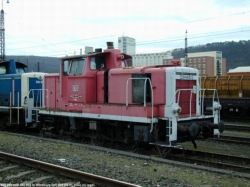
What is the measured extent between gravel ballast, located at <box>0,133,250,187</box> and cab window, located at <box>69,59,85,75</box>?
8.50ft

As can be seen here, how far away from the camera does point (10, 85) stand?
49.3 ft

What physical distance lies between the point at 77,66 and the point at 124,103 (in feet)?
7.78

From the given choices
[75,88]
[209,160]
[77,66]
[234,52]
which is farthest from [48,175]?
[234,52]

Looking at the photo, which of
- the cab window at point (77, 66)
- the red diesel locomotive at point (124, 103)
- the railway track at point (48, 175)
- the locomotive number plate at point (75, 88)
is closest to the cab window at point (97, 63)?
the red diesel locomotive at point (124, 103)

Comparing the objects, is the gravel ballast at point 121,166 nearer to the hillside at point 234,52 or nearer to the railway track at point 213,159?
the railway track at point 213,159

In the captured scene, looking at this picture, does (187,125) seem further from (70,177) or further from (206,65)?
(206,65)

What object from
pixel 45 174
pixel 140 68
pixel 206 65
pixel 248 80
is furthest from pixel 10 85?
pixel 206 65

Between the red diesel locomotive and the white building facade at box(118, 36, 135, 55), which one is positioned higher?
the white building facade at box(118, 36, 135, 55)

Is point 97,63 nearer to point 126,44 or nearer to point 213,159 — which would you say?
point 213,159

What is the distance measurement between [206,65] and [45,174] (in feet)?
182

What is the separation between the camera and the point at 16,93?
1473 cm

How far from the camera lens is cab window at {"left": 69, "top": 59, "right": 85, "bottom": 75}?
1052cm

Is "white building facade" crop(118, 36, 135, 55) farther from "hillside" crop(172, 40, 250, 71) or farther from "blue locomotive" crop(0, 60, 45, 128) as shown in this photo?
"hillside" crop(172, 40, 250, 71)

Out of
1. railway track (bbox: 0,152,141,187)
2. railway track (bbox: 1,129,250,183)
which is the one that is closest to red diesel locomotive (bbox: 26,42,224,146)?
railway track (bbox: 1,129,250,183)
